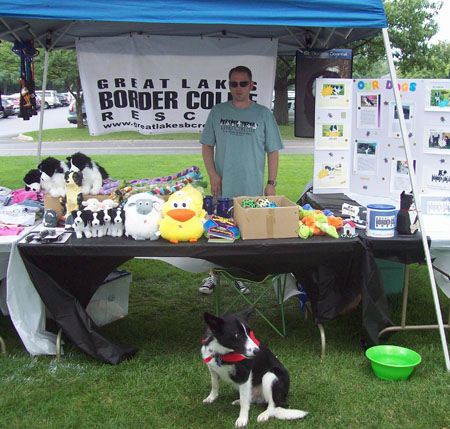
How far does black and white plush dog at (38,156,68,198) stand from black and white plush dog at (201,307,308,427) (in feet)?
4.88

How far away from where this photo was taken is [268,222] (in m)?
2.85

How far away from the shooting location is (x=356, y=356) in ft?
10.2

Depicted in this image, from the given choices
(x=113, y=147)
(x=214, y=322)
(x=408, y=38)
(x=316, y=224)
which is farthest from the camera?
(x=408, y=38)

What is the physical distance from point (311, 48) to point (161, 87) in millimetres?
1498

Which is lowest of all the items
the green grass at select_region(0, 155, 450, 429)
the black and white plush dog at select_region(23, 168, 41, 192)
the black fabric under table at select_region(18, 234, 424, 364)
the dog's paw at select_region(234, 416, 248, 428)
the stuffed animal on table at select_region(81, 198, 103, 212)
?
the green grass at select_region(0, 155, 450, 429)

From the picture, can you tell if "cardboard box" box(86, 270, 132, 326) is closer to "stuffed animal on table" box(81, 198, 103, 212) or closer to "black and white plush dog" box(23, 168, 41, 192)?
"stuffed animal on table" box(81, 198, 103, 212)

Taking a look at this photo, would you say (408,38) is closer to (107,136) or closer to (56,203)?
(107,136)

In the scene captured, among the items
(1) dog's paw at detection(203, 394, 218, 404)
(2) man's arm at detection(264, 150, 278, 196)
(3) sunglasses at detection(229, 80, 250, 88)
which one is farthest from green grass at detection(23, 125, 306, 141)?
(1) dog's paw at detection(203, 394, 218, 404)

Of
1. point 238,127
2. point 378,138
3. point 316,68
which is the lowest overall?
point 378,138

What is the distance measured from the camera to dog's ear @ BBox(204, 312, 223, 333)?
2212 mm

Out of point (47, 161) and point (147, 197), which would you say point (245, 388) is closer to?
point (147, 197)

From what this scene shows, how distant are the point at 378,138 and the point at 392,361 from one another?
5.70 feet

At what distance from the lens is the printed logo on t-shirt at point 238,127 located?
3.83 m

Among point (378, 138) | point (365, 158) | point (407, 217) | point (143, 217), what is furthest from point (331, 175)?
point (143, 217)
